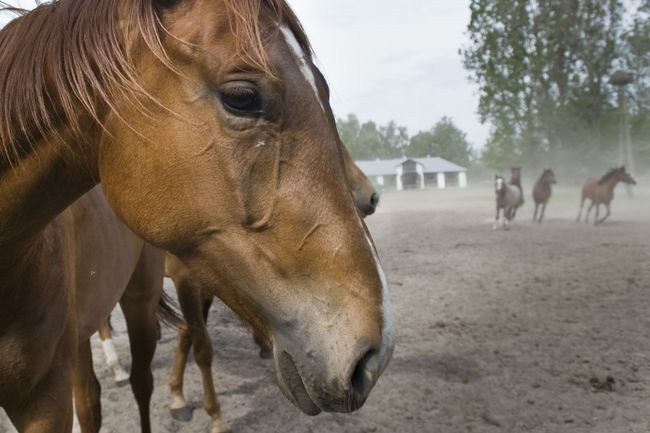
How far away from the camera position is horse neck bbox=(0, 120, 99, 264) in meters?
1.27

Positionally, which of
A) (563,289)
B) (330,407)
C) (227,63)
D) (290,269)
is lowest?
(563,289)

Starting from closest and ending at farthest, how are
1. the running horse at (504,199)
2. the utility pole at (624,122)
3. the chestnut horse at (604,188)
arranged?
the chestnut horse at (604,188) < the running horse at (504,199) < the utility pole at (624,122)

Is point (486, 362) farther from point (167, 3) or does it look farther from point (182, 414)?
point (167, 3)

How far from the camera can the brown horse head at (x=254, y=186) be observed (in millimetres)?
1048

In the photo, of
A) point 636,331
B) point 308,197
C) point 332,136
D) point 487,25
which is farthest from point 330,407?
point 487,25

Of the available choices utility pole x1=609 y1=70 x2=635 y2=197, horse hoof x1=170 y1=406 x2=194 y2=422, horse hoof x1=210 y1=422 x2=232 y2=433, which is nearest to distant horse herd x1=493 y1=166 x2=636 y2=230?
utility pole x1=609 y1=70 x2=635 y2=197

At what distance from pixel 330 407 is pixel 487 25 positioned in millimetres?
28799

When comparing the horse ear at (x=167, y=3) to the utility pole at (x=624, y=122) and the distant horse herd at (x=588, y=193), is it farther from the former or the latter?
the utility pole at (x=624, y=122)

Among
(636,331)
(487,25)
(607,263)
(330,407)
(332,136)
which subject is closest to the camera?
(330,407)

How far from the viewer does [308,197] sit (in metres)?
1.09

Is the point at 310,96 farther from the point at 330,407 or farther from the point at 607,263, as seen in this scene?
the point at 607,263

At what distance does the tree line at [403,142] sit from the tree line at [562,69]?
21966mm

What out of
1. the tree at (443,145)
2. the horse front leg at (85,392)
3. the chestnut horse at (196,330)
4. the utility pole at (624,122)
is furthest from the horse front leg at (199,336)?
the tree at (443,145)

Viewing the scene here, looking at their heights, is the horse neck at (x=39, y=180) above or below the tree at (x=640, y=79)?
below
